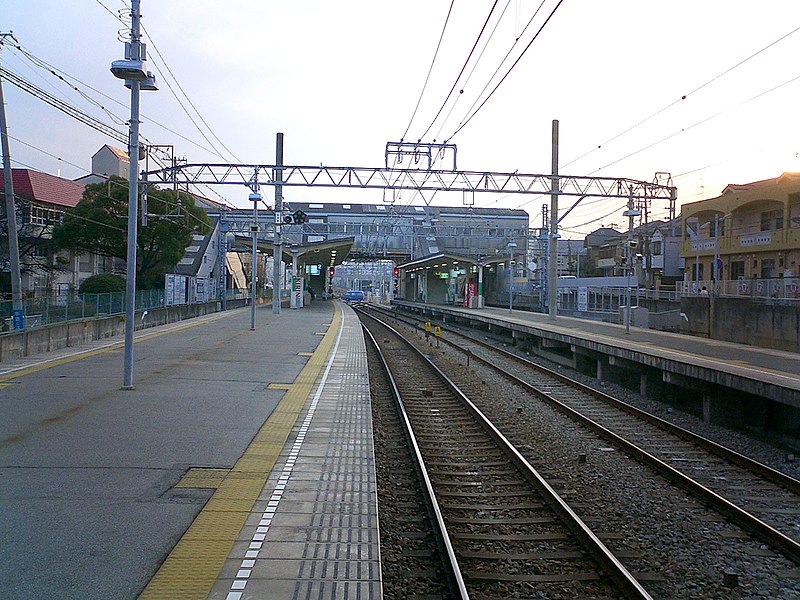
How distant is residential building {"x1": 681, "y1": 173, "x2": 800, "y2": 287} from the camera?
32188 mm

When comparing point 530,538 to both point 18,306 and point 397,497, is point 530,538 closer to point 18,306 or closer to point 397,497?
point 397,497

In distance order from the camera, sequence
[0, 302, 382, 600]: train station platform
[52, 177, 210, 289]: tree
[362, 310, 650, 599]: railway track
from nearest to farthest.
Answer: [0, 302, 382, 600]: train station platform < [362, 310, 650, 599]: railway track < [52, 177, 210, 289]: tree

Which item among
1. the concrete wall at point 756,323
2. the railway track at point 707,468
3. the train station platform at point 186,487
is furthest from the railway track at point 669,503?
the concrete wall at point 756,323

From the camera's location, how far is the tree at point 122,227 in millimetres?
34062

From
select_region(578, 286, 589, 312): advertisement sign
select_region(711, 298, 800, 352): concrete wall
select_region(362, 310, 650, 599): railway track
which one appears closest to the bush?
select_region(578, 286, 589, 312): advertisement sign

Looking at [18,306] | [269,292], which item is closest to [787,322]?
[18,306]

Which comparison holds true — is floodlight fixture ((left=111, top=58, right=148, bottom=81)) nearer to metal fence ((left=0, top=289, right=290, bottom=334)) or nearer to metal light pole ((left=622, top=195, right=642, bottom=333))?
metal fence ((left=0, top=289, right=290, bottom=334))

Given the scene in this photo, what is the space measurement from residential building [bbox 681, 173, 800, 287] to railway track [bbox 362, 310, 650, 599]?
23.1 m

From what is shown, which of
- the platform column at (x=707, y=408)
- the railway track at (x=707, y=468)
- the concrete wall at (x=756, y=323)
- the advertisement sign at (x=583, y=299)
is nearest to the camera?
the railway track at (x=707, y=468)

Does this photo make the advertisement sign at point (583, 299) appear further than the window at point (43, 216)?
Yes

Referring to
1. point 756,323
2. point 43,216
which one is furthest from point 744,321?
point 43,216

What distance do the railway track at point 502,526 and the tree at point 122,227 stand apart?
24.2 m

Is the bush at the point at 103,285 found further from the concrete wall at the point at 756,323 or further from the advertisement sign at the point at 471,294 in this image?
the advertisement sign at the point at 471,294

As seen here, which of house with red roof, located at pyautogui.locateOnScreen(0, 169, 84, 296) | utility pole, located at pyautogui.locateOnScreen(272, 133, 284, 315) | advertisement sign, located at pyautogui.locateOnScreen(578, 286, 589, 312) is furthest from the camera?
advertisement sign, located at pyautogui.locateOnScreen(578, 286, 589, 312)
